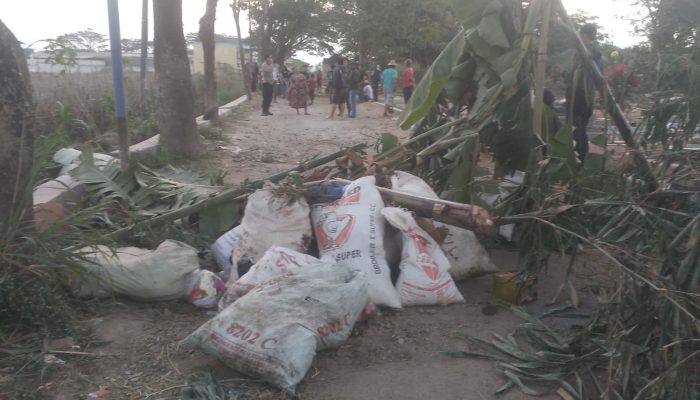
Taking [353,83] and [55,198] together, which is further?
[353,83]

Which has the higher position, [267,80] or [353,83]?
[353,83]

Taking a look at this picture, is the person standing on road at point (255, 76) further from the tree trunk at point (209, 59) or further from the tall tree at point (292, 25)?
the tree trunk at point (209, 59)

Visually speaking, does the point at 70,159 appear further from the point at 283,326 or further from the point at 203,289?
the point at 283,326

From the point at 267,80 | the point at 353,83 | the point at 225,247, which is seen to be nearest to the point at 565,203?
the point at 225,247

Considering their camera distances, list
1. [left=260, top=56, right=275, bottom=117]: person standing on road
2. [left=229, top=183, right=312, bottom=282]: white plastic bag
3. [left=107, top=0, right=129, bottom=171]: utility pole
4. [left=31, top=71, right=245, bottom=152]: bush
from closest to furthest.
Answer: [left=229, top=183, right=312, bottom=282]: white plastic bag, [left=107, top=0, right=129, bottom=171]: utility pole, [left=31, top=71, right=245, bottom=152]: bush, [left=260, top=56, right=275, bottom=117]: person standing on road

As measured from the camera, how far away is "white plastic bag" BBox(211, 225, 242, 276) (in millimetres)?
4090

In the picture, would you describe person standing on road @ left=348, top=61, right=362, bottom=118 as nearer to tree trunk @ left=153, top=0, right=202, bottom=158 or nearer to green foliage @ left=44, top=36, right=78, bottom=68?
tree trunk @ left=153, top=0, right=202, bottom=158

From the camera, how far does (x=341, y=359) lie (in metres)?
3.05

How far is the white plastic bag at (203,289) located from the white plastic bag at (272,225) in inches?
4.9

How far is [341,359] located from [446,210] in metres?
1.08

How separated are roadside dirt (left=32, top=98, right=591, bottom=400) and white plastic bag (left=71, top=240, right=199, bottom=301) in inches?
3.5

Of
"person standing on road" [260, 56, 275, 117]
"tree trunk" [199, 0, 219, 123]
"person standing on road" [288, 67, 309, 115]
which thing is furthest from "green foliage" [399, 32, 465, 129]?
"person standing on road" [288, 67, 309, 115]

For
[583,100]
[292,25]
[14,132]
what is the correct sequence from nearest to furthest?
[14,132]
[583,100]
[292,25]

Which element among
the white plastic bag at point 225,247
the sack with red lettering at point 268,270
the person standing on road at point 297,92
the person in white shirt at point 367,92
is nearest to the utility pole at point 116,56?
the white plastic bag at point 225,247
